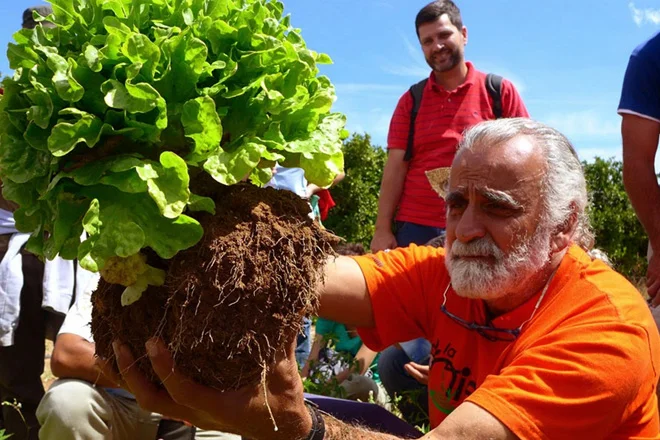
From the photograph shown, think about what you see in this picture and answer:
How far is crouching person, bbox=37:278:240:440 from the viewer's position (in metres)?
3.58

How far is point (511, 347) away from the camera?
2684mm

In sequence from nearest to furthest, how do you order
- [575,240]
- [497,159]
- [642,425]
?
[642,425] < [497,159] < [575,240]

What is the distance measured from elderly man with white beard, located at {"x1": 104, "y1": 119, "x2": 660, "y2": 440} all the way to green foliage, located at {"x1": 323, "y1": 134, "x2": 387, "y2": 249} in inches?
368

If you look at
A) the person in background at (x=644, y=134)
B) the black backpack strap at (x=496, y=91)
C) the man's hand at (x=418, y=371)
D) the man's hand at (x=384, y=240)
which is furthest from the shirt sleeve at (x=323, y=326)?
the person in background at (x=644, y=134)

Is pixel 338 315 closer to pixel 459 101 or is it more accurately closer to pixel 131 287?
pixel 131 287

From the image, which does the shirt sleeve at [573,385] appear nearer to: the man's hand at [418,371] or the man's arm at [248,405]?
the man's arm at [248,405]

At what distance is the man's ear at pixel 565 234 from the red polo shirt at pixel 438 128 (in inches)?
89.0

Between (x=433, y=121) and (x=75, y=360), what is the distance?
132 inches

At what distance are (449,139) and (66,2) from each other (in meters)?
3.66

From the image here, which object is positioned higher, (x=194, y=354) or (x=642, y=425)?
(x=194, y=354)

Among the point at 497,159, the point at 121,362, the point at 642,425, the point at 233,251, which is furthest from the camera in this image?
the point at 497,159

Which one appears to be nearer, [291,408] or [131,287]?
[131,287]

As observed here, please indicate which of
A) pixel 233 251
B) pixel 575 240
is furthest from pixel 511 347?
pixel 233 251

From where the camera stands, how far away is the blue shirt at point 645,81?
13.8ft
